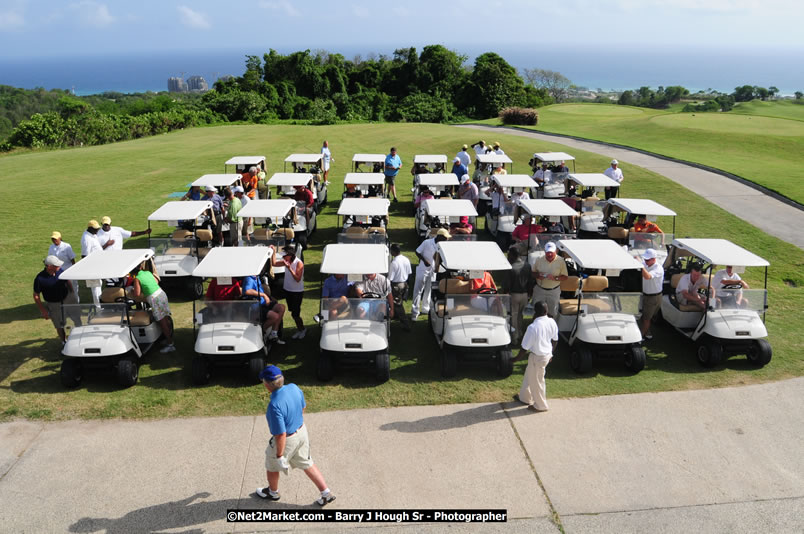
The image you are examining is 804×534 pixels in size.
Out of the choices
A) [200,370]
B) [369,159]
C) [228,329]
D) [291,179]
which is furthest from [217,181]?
[200,370]

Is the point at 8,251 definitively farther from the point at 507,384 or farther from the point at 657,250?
the point at 657,250

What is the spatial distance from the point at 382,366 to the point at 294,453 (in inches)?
115

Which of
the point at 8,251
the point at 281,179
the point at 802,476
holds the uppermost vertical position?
the point at 281,179

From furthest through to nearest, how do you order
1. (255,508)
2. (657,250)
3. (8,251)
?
(8,251) → (657,250) → (255,508)

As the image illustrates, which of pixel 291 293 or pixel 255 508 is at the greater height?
pixel 291 293

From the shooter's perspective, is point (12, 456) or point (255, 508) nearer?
point (255, 508)

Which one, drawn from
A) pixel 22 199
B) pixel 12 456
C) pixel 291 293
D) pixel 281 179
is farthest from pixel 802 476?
pixel 22 199

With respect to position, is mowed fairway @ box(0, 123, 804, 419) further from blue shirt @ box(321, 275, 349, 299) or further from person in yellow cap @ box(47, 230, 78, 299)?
person in yellow cap @ box(47, 230, 78, 299)

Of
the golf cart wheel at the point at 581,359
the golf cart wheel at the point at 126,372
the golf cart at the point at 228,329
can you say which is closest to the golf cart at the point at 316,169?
the golf cart at the point at 228,329

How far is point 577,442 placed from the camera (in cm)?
769

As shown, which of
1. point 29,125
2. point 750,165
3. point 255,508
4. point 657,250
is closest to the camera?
point 255,508

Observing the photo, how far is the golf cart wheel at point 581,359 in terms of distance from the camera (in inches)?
365

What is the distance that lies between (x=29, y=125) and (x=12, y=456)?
41256 millimetres

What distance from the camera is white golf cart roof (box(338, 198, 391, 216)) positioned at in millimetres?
13531
